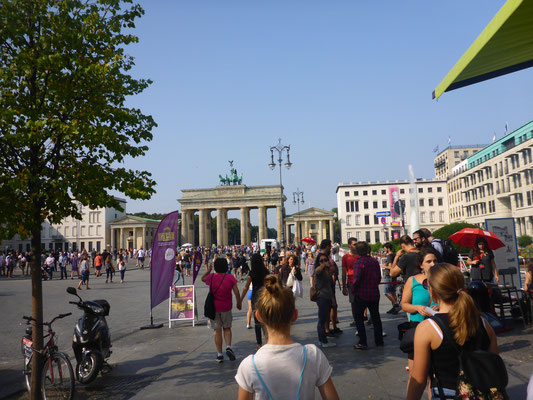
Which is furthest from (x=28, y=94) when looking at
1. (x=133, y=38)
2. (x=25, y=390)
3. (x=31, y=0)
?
(x=25, y=390)

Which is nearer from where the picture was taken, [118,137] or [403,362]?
[118,137]

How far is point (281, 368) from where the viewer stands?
2.18m

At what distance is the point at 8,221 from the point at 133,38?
3.10 meters

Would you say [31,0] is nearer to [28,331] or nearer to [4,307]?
[28,331]

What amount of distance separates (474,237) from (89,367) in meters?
9.13

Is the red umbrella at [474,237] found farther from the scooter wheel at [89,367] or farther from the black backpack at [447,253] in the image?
the scooter wheel at [89,367]

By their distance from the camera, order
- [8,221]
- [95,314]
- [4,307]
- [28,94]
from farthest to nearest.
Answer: [4,307], [95,314], [28,94], [8,221]

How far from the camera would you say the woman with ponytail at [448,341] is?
2.38 meters

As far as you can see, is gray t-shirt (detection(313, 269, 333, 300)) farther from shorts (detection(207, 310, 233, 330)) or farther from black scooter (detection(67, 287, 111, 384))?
black scooter (detection(67, 287, 111, 384))

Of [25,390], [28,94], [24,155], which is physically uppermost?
[28,94]

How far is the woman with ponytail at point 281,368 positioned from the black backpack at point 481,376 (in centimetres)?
75

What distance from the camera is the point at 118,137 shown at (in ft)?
18.3

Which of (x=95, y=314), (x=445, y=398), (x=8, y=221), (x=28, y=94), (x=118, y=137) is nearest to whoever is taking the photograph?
(x=445, y=398)

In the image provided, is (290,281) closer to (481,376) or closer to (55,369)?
(55,369)
